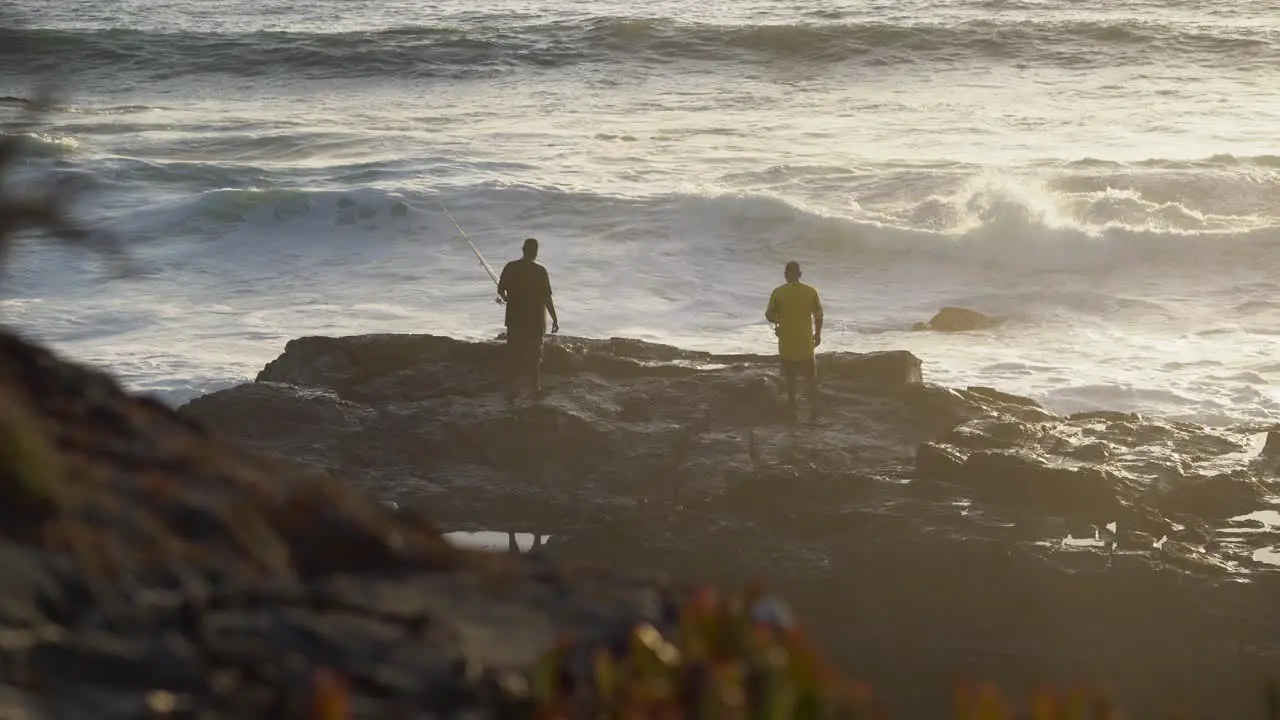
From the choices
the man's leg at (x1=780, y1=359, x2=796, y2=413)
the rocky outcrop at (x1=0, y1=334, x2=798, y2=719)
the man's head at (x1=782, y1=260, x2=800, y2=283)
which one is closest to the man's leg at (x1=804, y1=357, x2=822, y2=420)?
the man's leg at (x1=780, y1=359, x2=796, y2=413)

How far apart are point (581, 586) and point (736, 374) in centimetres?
738

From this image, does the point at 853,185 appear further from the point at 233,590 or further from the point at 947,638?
the point at 233,590

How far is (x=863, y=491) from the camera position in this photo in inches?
365

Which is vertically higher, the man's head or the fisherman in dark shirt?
the man's head

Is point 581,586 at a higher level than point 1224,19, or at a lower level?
lower

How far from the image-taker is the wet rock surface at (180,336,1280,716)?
7.91m

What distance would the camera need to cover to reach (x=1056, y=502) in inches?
355

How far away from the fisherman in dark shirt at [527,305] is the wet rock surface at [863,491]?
31 centimetres

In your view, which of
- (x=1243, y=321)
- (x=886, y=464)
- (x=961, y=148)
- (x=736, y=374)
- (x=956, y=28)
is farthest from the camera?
(x=956, y=28)

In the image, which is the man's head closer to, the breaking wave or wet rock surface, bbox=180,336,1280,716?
wet rock surface, bbox=180,336,1280,716

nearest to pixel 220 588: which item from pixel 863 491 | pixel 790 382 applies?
pixel 863 491

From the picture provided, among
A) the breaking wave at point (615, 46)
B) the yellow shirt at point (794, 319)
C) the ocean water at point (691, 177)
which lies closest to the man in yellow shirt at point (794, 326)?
the yellow shirt at point (794, 319)

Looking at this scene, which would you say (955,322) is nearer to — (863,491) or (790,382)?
(790,382)

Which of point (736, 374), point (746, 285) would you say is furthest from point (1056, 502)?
point (746, 285)
